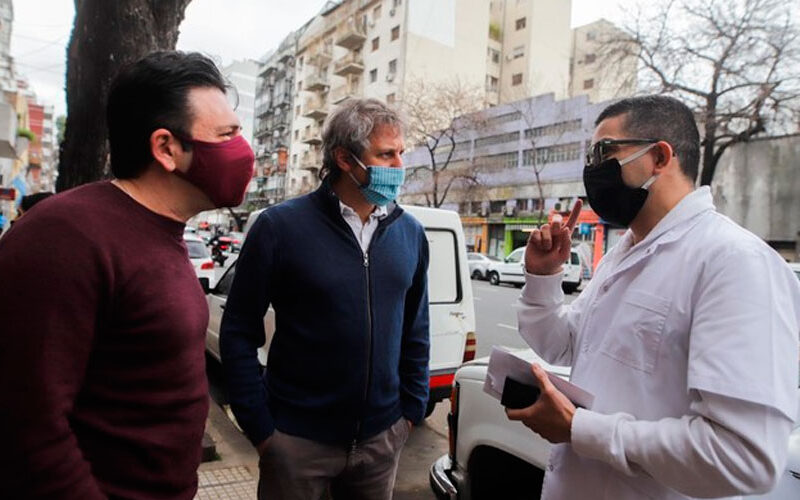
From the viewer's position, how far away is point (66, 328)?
3.31ft

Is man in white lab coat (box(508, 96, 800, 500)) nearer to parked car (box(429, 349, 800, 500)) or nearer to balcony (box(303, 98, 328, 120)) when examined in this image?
parked car (box(429, 349, 800, 500))

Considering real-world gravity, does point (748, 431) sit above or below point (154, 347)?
below

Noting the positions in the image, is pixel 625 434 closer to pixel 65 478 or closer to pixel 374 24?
pixel 65 478

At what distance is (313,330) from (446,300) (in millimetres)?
3030

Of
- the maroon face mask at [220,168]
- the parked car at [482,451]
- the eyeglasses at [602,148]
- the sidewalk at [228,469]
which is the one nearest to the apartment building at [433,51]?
the sidewalk at [228,469]

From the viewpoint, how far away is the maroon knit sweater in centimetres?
98

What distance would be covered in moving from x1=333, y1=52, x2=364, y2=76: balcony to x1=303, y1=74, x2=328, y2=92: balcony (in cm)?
281

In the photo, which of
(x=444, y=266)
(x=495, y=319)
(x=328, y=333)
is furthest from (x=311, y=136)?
(x=328, y=333)

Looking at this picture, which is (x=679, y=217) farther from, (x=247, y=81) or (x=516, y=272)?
(x=247, y=81)

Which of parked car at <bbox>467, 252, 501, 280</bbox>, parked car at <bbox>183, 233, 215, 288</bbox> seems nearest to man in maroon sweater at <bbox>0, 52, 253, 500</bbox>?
parked car at <bbox>183, 233, 215, 288</bbox>

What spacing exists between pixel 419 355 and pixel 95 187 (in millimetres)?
1522

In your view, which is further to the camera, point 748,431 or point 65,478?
point 748,431

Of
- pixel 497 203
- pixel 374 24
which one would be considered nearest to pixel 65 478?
pixel 497 203

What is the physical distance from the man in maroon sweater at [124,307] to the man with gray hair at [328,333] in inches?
22.4
